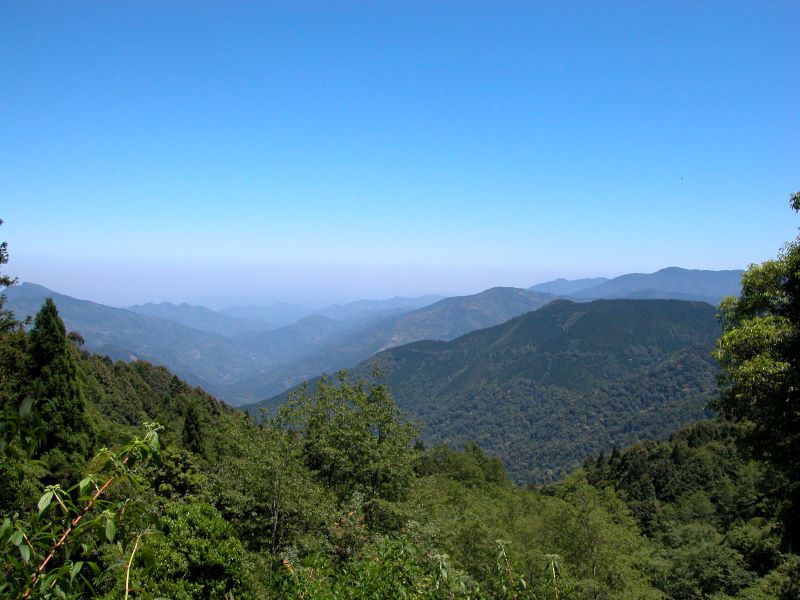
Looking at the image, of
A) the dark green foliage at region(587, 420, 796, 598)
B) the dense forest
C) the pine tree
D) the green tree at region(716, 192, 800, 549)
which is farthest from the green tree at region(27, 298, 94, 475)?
the dark green foliage at region(587, 420, 796, 598)

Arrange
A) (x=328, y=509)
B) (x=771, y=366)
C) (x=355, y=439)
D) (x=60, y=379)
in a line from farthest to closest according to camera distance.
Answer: (x=60, y=379) < (x=355, y=439) < (x=328, y=509) < (x=771, y=366)

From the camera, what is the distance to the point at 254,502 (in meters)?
13.0

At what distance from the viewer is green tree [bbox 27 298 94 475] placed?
2127 cm

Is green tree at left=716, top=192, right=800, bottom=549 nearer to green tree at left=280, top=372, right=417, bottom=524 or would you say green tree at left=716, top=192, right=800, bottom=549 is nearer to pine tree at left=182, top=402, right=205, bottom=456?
green tree at left=280, top=372, right=417, bottom=524

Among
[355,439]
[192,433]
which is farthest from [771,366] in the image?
[192,433]

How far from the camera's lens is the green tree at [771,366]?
27.9 ft

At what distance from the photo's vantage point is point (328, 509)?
1280 cm

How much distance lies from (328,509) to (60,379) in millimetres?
17114

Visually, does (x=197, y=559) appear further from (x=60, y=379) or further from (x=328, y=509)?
(x=60, y=379)

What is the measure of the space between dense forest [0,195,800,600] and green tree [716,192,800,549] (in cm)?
3

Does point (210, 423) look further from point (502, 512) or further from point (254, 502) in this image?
point (254, 502)

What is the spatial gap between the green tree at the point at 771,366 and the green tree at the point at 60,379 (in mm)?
24183

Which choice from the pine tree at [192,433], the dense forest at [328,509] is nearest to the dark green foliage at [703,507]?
the dense forest at [328,509]

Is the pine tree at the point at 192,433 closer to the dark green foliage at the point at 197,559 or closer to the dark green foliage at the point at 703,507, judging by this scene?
the dark green foliage at the point at 197,559
